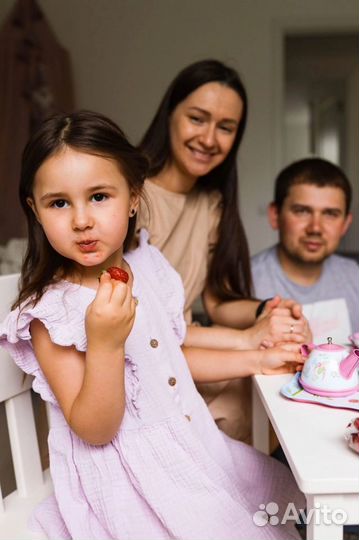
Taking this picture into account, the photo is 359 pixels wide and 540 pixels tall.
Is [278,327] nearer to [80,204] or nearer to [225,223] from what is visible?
[225,223]

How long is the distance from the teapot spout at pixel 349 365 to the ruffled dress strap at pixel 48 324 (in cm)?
41

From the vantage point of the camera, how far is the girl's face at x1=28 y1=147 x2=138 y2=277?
796mm

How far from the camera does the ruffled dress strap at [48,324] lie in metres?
0.80

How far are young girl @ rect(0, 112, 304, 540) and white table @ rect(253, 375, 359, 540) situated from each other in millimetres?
186

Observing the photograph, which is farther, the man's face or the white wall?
the white wall

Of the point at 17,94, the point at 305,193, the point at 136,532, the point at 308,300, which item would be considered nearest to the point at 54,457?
the point at 136,532

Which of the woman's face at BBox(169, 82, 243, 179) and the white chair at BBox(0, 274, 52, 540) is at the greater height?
the woman's face at BBox(169, 82, 243, 179)

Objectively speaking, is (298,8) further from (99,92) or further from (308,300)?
(308,300)

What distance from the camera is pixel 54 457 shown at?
89 centimetres

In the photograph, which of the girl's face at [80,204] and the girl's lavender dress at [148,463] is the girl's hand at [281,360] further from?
the girl's face at [80,204]

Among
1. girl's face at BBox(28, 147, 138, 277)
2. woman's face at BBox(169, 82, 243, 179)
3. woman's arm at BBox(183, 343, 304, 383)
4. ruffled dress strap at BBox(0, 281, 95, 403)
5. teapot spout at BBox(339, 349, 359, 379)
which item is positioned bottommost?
woman's arm at BBox(183, 343, 304, 383)

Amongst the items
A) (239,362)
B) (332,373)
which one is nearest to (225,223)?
(239,362)

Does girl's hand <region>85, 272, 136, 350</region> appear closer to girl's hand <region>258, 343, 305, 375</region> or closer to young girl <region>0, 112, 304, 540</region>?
young girl <region>0, 112, 304, 540</region>
